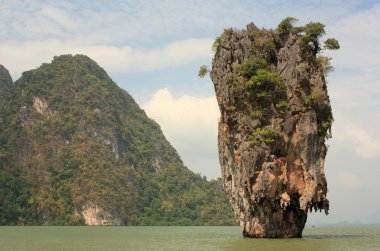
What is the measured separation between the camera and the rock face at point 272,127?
1009 inches

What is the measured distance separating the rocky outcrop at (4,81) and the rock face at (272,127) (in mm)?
78193

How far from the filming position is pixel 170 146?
343ft

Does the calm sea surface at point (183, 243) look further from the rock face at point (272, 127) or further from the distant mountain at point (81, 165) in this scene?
the distant mountain at point (81, 165)

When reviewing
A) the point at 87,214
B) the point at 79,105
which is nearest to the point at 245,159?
the point at 87,214

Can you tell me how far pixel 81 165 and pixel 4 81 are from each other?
30943mm

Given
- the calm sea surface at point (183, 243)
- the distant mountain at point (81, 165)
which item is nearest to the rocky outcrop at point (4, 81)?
the distant mountain at point (81, 165)

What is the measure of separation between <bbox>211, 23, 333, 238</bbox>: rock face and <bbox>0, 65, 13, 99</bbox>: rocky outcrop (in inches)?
3078

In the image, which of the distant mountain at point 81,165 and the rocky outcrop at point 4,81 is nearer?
the distant mountain at point 81,165

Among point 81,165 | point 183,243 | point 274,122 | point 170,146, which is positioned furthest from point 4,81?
point 274,122

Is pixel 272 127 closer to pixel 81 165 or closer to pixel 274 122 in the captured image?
pixel 274 122

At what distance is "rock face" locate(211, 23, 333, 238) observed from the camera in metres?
25.6

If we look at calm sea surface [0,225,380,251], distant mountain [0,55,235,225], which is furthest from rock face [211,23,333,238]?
distant mountain [0,55,235,225]

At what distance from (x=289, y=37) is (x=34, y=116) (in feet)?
218

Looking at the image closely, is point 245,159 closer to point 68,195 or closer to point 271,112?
point 271,112
